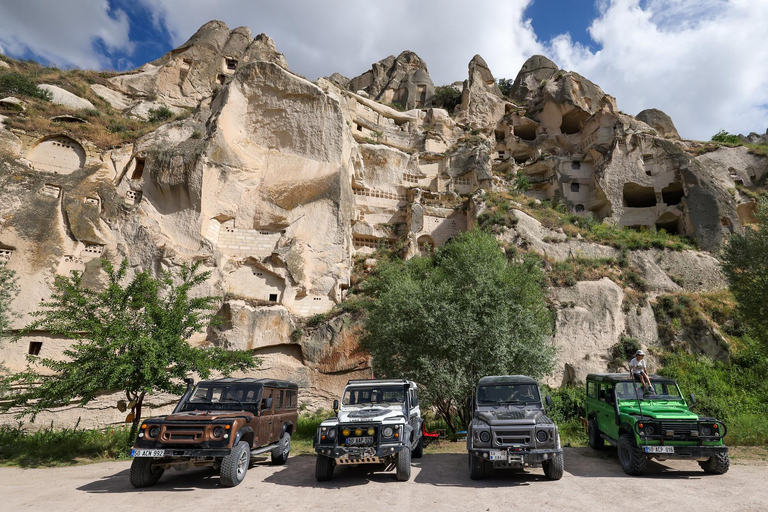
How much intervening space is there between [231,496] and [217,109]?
77.0 ft

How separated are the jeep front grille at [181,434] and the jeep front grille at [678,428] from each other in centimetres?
837

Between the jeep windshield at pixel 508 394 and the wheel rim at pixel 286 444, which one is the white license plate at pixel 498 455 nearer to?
the jeep windshield at pixel 508 394

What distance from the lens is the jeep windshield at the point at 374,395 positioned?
9.00m

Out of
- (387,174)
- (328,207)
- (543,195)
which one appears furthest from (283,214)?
(543,195)

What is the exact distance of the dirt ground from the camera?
5.99 meters

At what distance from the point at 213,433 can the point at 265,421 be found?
1.56 meters

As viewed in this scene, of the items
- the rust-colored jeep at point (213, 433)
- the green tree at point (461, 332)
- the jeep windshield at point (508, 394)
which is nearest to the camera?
the rust-colored jeep at point (213, 433)

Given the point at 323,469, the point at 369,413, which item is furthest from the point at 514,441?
the point at 323,469

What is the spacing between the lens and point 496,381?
9172 mm

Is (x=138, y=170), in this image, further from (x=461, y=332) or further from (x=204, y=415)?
(x=461, y=332)

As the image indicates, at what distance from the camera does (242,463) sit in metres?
7.38

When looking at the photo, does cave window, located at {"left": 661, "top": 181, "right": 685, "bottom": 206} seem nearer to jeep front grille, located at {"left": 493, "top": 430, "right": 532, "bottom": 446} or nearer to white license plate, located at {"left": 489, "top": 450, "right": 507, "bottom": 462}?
jeep front grille, located at {"left": 493, "top": 430, "right": 532, "bottom": 446}

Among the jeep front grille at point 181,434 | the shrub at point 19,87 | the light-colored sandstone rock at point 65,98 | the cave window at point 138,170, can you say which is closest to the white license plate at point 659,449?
the jeep front grille at point 181,434

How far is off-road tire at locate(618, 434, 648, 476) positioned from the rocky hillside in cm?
1173
